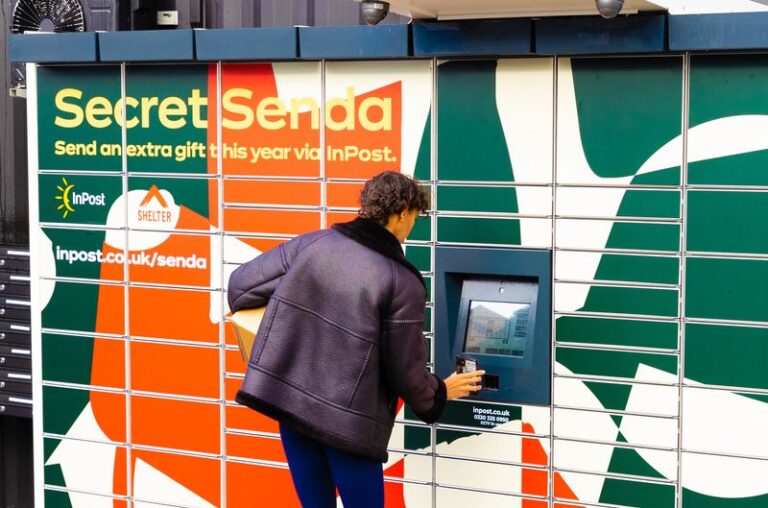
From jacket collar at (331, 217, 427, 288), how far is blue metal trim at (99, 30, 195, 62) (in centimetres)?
A: 139

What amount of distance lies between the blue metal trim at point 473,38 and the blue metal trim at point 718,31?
55 cm

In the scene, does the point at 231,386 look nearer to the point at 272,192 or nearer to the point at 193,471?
the point at 193,471

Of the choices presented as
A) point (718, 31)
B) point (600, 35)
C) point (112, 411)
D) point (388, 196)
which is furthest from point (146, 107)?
point (718, 31)

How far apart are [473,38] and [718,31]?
2.98 ft

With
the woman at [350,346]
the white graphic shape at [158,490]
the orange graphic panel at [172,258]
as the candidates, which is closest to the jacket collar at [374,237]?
the woman at [350,346]

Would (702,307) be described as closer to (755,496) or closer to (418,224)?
(755,496)

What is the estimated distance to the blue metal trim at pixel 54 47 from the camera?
5480 millimetres

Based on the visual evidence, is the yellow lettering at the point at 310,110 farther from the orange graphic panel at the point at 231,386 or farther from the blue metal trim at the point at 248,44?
the orange graphic panel at the point at 231,386

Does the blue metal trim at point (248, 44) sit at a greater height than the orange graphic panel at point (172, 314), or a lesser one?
greater

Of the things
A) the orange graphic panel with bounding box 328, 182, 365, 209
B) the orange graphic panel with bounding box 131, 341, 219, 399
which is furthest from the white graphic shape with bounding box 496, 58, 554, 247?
the orange graphic panel with bounding box 131, 341, 219, 399

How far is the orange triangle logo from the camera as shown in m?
5.52

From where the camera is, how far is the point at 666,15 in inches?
173

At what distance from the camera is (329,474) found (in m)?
4.47

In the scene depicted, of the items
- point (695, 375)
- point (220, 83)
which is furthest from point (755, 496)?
point (220, 83)
